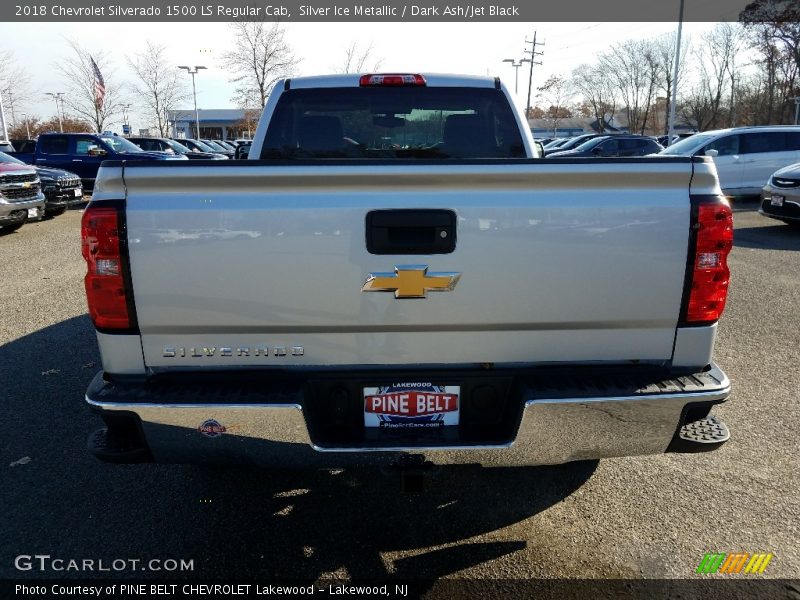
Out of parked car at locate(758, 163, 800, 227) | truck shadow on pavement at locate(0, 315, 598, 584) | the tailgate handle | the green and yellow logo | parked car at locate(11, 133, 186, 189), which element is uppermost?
parked car at locate(11, 133, 186, 189)

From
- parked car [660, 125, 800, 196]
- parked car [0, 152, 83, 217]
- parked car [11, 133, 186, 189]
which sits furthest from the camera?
parked car [11, 133, 186, 189]

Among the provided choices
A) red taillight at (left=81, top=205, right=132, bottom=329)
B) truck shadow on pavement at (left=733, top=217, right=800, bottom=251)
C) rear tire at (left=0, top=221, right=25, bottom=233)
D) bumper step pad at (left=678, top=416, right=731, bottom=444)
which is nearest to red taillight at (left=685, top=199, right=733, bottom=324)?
bumper step pad at (left=678, top=416, right=731, bottom=444)

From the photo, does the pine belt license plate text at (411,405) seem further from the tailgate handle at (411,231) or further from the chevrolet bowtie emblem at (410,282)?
the tailgate handle at (411,231)

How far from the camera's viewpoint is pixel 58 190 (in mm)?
12977

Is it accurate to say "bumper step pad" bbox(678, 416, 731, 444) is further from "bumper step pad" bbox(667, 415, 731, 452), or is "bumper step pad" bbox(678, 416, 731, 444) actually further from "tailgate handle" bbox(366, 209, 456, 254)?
"tailgate handle" bbox(366, 209, 456, 254)

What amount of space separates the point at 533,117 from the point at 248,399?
327 ft

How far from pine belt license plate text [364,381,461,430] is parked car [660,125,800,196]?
14194mm

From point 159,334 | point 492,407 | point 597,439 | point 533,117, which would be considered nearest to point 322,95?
point 159,334

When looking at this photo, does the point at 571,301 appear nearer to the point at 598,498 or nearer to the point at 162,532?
the point at 598,498

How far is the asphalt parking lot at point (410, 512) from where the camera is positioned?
2502 millimetres

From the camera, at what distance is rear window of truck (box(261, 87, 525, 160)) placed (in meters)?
3.58

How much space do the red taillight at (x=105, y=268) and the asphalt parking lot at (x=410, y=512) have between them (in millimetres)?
1159

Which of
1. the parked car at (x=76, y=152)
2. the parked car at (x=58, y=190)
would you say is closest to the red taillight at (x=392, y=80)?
the parked car at (x=58, y=190)

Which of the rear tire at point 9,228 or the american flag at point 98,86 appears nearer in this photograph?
the rear tire at point 9,228
